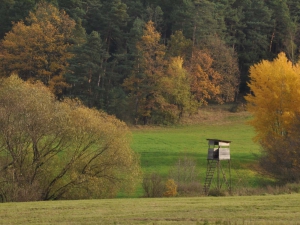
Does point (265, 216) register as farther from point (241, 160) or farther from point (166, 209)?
point (241, 160)

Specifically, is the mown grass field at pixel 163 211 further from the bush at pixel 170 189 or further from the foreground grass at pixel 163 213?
the bush at pixel 170 189

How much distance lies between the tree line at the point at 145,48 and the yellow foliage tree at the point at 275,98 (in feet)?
71.5

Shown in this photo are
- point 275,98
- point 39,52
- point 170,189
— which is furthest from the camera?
point 39,52

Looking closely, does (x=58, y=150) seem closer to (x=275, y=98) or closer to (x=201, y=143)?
(x=275, y=98)

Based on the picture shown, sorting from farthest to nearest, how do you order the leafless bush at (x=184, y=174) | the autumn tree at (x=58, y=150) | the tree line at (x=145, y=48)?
the tree line at (x=145, y=48) → the leafless bush at (x=184, y=174) → the autumn tree at (x=58, y=150)

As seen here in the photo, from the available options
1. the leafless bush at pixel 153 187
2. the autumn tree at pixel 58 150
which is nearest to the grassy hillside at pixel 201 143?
the leafless bush at pixel 153 187

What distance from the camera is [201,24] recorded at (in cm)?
8156

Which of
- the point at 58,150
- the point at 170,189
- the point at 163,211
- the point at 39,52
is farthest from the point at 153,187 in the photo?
the point at 39,52

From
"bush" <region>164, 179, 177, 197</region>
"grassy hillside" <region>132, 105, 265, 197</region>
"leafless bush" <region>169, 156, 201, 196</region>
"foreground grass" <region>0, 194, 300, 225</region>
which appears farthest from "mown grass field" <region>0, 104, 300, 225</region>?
"grassy hillside" <region>132, 105, 265, 197</region>

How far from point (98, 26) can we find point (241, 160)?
128ft

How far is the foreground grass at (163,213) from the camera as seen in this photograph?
19422 millimetres

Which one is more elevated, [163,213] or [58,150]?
[58,150]

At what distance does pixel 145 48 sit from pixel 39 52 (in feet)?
44.7

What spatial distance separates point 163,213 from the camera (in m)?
21.5
